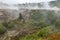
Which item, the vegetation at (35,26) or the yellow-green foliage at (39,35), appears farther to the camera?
the vegetation at (35,26)

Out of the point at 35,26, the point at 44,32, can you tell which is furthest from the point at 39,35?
the point at 35,26

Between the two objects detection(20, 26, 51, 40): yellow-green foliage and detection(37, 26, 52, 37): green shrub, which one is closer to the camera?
detection(20, 26, 51, 40): yellow-green foliage

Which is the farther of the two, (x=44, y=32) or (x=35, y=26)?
(x=35, y=26)

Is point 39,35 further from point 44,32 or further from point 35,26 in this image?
point 35,26

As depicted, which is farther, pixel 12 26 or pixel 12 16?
pixel 12 16

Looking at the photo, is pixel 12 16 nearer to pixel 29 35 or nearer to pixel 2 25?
pixel 2 25

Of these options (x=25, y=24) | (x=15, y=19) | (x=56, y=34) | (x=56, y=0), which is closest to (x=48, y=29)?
(x=56, y=34)

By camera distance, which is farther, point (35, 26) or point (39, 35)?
point (35, 26)

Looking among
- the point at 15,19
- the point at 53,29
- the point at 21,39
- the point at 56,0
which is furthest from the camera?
the point at 56,0

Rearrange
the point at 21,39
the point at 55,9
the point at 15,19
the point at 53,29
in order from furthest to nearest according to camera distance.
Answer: the point at 55,9 → the point at 15,19 → the point at 53,29 → the point at 21,39

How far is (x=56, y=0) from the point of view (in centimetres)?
1044

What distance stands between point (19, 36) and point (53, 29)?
1302mm

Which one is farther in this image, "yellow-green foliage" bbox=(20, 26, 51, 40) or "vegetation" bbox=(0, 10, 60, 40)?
"vegetation" bbox=(0, 10, 60, 40)

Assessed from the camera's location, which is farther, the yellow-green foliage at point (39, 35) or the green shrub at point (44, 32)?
the green shrub at point (44, 32)
